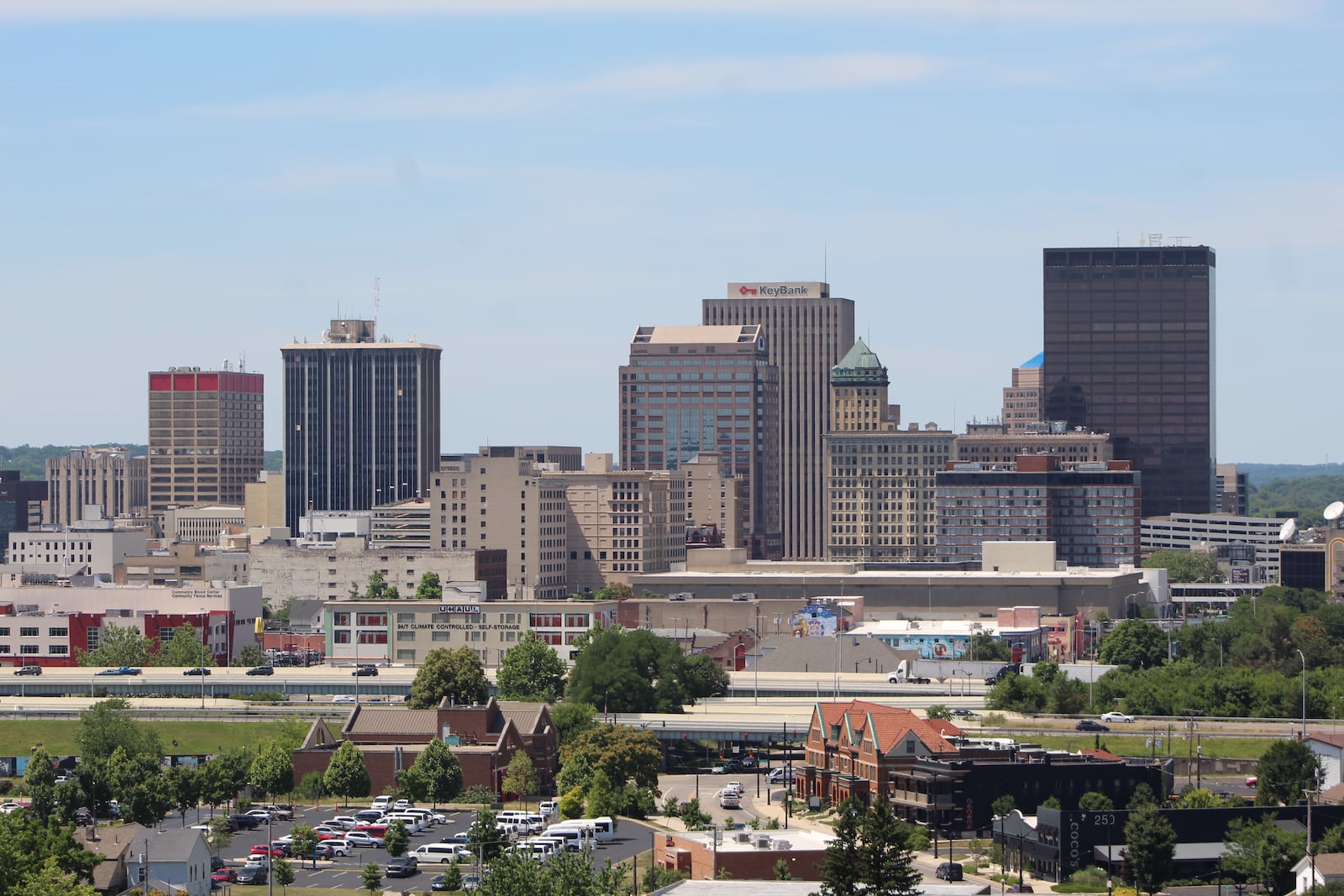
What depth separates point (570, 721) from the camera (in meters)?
178

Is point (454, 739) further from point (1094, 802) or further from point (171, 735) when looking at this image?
point (1094, 802)

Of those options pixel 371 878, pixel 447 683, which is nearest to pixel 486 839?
pixel 371 878

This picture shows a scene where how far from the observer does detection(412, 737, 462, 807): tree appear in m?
158

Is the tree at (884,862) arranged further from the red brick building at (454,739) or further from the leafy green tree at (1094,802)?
the red brick building at (454,739)

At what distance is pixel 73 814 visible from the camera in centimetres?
14838

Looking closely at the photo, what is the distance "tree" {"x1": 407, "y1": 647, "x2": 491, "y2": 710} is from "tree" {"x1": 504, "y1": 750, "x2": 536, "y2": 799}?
28500 millimetres

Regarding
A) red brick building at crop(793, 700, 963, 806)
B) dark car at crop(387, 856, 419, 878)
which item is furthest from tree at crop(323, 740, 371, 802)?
red brick building at crop(793, 700, 963, 806)

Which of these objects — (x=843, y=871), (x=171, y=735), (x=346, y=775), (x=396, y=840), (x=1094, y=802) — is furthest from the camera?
(x=171, y=735)

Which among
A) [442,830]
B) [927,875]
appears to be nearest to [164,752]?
[442,830]

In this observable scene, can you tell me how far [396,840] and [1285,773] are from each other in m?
56.2

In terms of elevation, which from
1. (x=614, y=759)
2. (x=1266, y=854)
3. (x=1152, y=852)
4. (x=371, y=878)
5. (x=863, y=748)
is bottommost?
(x=371, y=878)

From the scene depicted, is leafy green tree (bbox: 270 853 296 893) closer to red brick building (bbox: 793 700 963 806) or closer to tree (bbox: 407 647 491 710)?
red brick building (bbox: 793 700 963 806)

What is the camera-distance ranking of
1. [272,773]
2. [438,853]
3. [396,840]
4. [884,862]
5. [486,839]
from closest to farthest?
[884,862] < [486,839] < [396,840] < [438,853] < [272,773]

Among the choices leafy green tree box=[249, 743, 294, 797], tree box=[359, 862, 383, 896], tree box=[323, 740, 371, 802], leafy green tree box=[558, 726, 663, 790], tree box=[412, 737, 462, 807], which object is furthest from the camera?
tree box=[323, 740, 371, 802]
